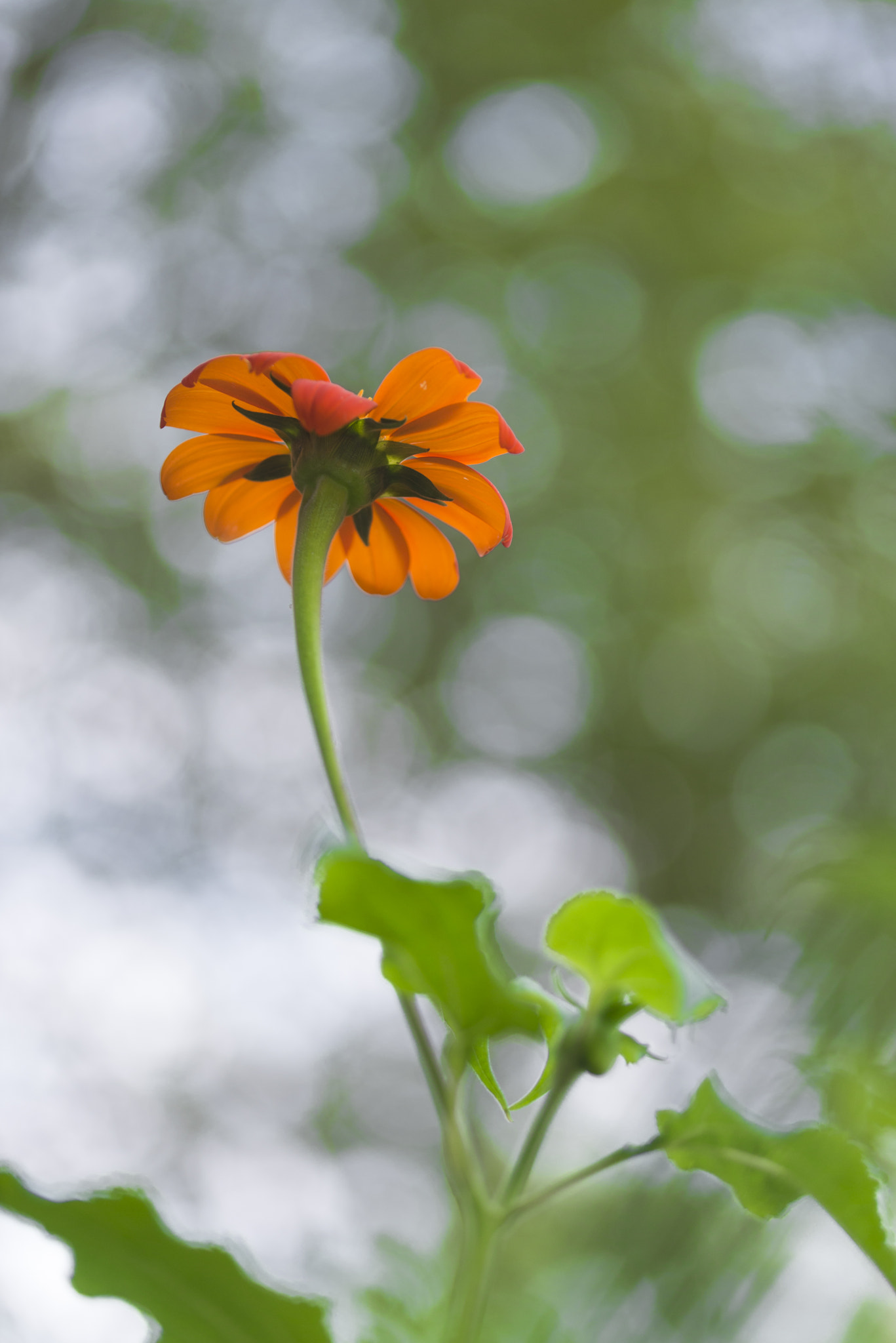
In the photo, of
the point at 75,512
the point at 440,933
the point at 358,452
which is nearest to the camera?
the point at 440,933

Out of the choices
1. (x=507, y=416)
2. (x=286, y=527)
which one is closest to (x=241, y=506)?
(x=286, y=527)

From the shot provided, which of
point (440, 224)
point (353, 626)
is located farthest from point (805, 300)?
point (353, 626)

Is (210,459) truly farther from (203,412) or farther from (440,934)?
(440,934)

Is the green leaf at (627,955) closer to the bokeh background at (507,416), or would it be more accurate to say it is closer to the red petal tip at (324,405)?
the red petal tip at (324,405)

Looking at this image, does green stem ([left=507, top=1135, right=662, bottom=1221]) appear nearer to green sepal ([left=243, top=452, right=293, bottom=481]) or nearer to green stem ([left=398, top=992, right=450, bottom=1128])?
green stem ([left=398, top=992, right=450, bottom=1128])

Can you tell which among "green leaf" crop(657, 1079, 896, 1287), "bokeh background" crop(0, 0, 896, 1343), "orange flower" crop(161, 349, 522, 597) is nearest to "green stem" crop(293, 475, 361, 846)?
"orange flower" crop(161, 349, 522, 597)

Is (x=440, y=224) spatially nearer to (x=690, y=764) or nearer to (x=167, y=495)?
(x=690, y=764)

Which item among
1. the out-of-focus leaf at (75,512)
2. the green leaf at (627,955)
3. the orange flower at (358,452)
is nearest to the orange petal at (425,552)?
the orange flower at (358,452)
